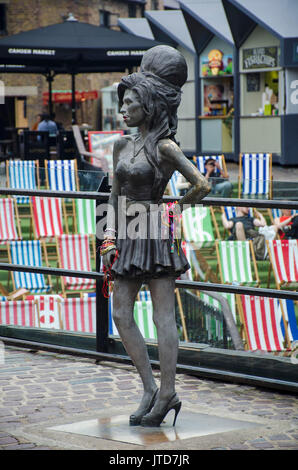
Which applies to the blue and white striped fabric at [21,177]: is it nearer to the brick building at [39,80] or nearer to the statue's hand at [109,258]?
the statue's hand at [109,258]

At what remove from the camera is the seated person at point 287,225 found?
11.2 meters

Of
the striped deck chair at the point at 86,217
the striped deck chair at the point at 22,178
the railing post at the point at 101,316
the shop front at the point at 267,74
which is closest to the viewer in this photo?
the railing post at the point at 101,316

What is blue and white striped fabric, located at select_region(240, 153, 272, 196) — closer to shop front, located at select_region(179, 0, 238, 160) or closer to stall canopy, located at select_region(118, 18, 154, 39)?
shop front, located at select_region(179, 0, 238, 160)

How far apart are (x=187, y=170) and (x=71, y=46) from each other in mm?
15156

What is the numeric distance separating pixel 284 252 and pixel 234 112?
53.5 ft

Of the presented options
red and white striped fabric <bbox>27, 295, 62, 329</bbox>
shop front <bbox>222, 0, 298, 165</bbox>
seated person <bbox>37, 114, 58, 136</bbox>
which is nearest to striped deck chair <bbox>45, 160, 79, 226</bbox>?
red and white striped fabric <bbox>27, 295, 62, 329</bbox>

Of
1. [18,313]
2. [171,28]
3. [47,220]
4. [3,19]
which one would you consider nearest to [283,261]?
[18,313]

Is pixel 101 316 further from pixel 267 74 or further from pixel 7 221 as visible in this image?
pixel 267 74

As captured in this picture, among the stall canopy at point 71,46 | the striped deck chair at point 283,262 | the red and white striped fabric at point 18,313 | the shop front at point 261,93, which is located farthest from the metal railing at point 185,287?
the shop front at point 261,93

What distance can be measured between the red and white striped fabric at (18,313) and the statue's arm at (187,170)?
4.42 metres

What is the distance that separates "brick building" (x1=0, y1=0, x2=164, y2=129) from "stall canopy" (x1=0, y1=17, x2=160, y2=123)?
2112cm

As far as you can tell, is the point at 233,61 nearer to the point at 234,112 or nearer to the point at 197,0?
the point at 234,112

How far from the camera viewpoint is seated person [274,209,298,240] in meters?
11.2
